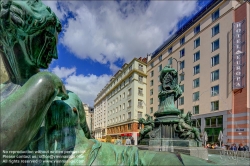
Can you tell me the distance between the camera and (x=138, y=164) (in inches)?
40.4

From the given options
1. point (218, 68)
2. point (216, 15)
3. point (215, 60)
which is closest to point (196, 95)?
point (218, 68)

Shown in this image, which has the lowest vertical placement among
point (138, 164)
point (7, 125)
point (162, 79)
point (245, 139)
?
point (245, 139)

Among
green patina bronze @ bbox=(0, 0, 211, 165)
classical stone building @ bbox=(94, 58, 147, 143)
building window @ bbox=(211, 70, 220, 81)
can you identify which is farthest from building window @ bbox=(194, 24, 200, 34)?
green patina bronze @ bbox=(0, 0, 211, 165)

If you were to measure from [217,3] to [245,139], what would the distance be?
63.1 feet

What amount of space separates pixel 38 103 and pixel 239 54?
88.0 ft

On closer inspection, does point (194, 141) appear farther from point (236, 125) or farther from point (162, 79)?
point (236, 125)

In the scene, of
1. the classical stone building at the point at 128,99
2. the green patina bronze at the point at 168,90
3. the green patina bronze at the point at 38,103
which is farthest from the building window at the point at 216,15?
the green patina bronze at the point at 38,103

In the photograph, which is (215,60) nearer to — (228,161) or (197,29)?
(197,29)

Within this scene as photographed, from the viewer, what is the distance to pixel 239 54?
23.0m

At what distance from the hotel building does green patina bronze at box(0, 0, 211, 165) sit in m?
17.0

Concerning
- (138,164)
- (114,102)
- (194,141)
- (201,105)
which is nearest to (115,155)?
(138,164)

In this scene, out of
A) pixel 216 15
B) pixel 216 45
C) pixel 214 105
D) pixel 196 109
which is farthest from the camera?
pixel 196 109

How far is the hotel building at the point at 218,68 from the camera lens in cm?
2234

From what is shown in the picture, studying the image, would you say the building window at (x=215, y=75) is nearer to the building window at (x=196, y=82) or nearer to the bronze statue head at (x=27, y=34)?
the building window at (x=196, y=82)
